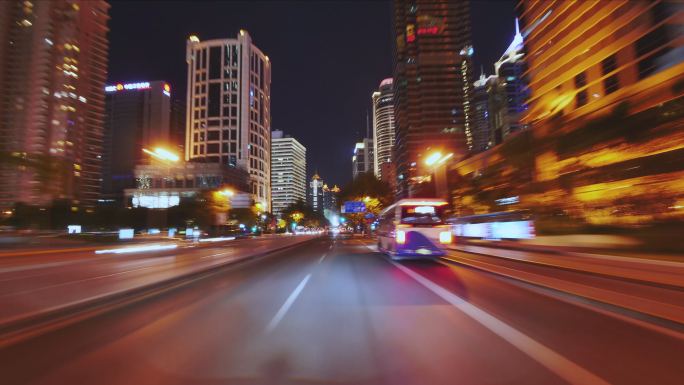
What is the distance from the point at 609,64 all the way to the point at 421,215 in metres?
33.2

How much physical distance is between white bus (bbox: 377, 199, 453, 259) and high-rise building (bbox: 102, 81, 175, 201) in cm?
17822

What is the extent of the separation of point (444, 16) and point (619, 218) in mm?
133628

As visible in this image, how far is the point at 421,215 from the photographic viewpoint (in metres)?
19.6

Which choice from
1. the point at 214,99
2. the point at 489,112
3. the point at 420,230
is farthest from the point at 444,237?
the point at 489,112

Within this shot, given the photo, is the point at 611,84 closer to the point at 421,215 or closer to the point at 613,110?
the point at 613,110

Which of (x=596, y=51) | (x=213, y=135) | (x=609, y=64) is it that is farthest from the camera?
(x=213, y=135)

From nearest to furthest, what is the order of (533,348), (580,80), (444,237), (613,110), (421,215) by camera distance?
(533,348) → (444,237) → (421,215) → (613,110) → (580,80)

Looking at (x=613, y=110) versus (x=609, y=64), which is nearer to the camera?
(x=613, y=110)

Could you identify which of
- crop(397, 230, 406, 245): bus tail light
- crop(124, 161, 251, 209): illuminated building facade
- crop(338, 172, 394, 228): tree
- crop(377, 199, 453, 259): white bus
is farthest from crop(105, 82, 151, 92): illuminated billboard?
crop(397, 230, 406, 245): bus tail light

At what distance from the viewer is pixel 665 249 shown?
19062 millimetres

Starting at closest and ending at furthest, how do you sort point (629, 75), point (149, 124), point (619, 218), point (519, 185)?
1. point (619, 218)
2. point (519, 185)
3. point (629, 75)
4. point (149, 124)

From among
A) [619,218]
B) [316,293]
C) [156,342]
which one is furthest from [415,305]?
[619,218]

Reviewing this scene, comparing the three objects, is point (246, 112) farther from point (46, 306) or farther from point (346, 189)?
point (46, 306)

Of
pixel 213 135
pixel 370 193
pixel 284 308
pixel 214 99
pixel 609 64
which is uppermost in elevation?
pixel 214 99
